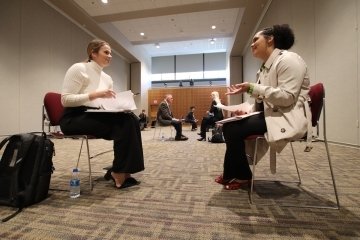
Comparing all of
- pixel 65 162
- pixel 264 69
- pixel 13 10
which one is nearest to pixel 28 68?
pixel 13 10

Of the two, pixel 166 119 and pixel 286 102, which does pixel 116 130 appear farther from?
pixel 166 119

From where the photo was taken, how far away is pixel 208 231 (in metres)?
1.09

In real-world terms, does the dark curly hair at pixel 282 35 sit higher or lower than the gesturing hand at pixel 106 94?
higher

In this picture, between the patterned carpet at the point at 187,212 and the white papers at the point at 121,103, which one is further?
the white papers at the point at 121,103


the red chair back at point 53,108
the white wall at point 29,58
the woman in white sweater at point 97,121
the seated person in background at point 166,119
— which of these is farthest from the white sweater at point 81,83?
the white wall at point 29,58

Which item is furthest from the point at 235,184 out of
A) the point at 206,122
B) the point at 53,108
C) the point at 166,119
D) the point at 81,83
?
the point at 206,122

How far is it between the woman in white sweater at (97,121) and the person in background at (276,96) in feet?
2.42

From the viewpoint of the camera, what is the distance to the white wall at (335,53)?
3.44m

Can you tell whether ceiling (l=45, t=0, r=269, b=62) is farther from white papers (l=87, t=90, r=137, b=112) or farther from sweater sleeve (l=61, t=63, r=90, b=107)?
white papers (l=87, t=90, r=137, b=112)

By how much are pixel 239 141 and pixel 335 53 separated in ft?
11.4

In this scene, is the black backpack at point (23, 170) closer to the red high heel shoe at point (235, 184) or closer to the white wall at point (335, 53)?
the red high heel shoe at point (235, 184)

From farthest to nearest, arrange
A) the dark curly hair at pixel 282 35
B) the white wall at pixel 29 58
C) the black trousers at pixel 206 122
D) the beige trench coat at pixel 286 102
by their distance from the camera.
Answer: the black trousers at pixel 206 122 → the white wall at pixel 29 58 → the dark curly hair at pixel 282 35 → the beige trench coat at pixel 286 102

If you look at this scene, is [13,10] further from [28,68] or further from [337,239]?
[337,239]

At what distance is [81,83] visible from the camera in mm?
1724
